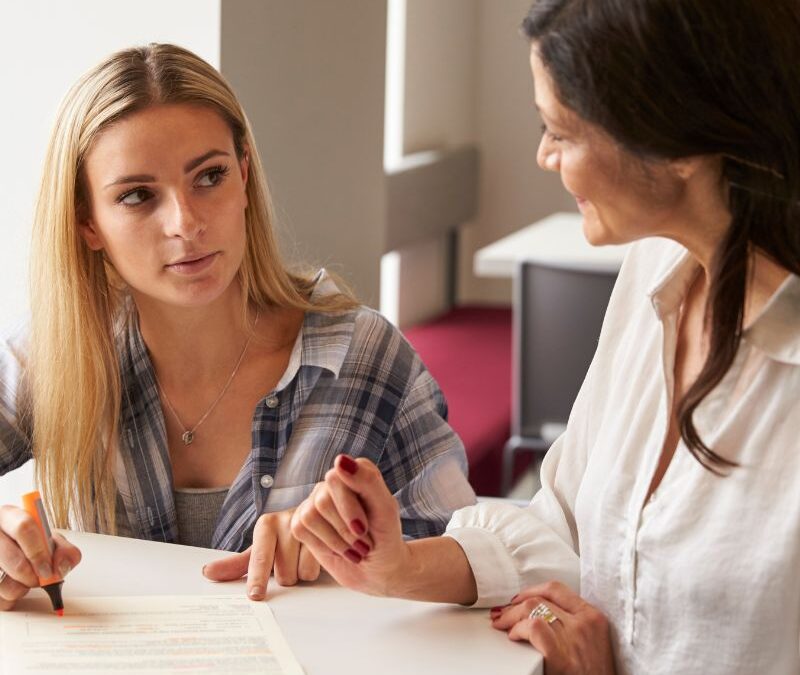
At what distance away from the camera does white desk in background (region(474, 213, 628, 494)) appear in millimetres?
3676

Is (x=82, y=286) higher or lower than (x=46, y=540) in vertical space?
higher

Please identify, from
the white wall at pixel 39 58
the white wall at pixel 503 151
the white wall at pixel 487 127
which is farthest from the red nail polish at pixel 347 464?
the white wall at pixel 503 151

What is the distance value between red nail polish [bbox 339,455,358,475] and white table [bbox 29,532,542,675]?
18 cm

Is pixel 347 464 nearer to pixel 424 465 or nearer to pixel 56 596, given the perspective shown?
pixel 56 596

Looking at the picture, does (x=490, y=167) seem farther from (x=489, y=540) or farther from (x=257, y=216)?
(x=489, y=540)

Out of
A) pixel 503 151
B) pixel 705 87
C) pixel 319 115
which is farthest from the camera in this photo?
pixel 503 151

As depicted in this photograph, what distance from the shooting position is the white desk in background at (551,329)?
3.68m

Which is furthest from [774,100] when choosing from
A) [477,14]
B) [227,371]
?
[477,14]

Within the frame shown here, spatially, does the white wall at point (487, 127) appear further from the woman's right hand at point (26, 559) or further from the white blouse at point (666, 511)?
the woman's right hand at point (26, 559)

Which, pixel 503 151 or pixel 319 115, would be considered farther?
pixel 503 151

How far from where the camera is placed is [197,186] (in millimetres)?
1889

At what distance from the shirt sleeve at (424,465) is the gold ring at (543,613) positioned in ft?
1.77

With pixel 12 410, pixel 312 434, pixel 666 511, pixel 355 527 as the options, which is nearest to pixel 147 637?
pixel 355 527

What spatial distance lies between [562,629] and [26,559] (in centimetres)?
60
